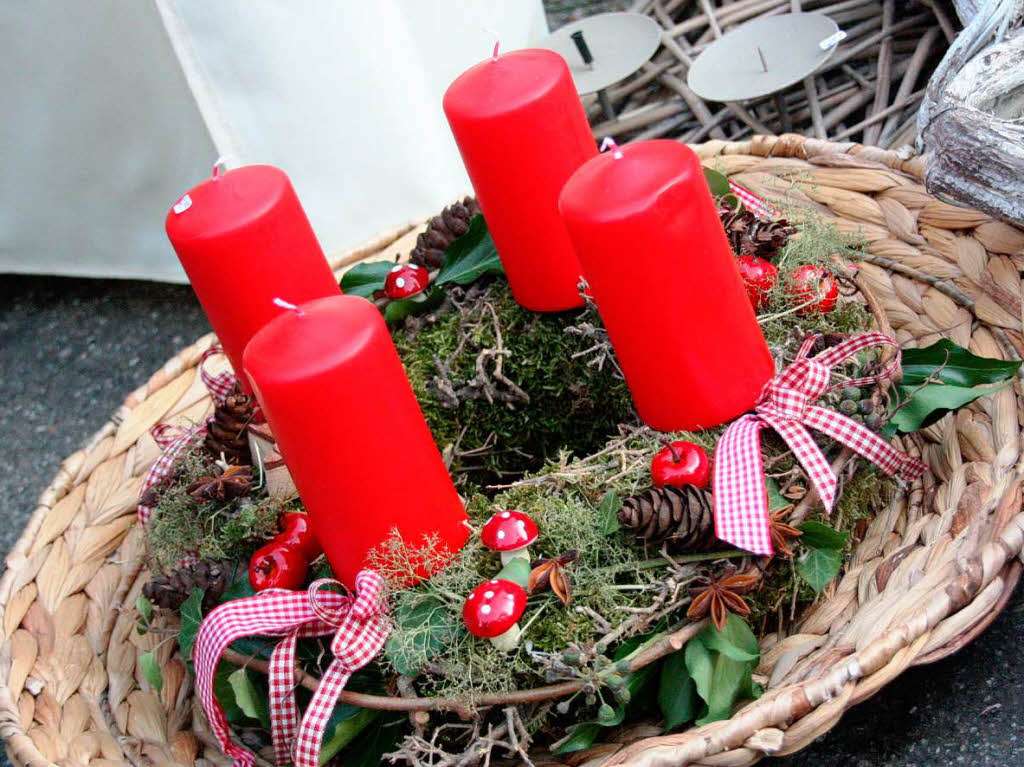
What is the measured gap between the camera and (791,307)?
888 millimetres

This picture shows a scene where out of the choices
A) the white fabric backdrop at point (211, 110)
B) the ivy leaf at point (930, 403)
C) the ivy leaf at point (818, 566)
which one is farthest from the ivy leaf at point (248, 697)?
the white fabric backdrop at point (211, 110)

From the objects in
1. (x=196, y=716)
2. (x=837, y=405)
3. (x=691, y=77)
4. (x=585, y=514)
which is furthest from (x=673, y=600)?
(x=691, y=77)

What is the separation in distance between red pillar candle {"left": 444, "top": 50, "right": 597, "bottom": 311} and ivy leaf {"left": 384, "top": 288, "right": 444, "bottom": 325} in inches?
4.5

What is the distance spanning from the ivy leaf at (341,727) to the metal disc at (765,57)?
2.60 ft

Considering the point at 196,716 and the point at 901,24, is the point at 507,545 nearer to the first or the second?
the point at 196,716

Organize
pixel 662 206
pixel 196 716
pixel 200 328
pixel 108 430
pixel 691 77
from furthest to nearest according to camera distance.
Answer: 1. pixel 200 328
2. pixel 691 77
3. pixel 108 430
4. pixel 196 716
5. pixel 662 206

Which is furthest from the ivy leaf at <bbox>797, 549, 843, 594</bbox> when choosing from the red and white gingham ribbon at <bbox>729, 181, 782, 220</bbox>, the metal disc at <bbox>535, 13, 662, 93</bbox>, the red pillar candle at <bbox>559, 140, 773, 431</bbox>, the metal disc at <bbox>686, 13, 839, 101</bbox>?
the metal disc at <bbox>535, 13, 662, 93</bbox>

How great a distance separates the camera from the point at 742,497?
0.72 meters

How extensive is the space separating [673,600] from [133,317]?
1.50 metres

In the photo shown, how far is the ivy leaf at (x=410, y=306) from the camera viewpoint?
3.29 ft

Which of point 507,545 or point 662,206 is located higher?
point 662,206

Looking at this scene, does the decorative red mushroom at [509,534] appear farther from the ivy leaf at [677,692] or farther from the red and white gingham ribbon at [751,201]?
the red and white gingham ribbon at [751,201]

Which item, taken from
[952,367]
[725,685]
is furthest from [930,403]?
[725,685]

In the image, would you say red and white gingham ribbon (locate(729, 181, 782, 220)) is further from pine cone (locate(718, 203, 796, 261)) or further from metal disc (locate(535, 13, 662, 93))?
metal disc (locate(535, 13, 662, 93))
